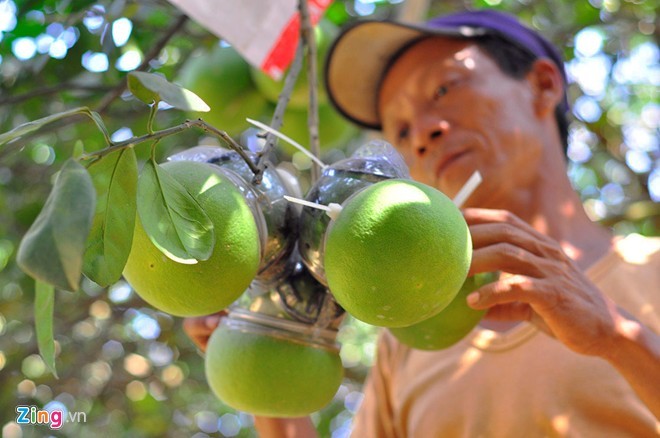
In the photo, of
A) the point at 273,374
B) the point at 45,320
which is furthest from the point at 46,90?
the point at 45,320

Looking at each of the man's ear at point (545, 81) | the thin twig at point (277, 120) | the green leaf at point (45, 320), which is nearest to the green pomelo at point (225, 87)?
the man's ear at point (545, 81)

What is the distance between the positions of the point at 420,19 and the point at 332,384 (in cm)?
145

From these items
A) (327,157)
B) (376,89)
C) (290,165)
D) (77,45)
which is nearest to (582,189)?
(327,157)

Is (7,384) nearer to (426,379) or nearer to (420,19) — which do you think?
(426,379)

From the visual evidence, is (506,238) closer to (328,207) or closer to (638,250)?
(328,207)

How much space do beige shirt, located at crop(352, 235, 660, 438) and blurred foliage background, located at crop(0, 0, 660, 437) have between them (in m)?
0.85

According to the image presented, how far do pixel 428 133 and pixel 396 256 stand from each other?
884 mm

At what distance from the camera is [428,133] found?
171 cm

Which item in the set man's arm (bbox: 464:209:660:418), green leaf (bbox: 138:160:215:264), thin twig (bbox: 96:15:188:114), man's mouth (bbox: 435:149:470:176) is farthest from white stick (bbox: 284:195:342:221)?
thin twig (bbox: 96:15:188:114)

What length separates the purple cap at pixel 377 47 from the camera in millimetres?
1905

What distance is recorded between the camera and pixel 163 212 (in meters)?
0.82

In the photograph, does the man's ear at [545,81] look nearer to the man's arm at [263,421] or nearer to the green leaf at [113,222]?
the man's arm at [263,421]

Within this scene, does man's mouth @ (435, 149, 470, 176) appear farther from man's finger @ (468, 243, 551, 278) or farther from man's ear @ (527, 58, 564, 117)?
man's finger @ (468, 243, 551, 278)

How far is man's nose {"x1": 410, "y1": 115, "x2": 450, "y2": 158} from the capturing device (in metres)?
1.71
